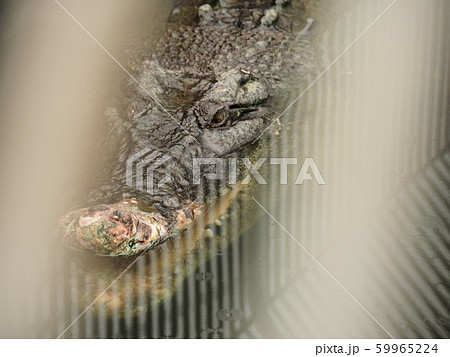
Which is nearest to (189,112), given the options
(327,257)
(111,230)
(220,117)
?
(220,117)

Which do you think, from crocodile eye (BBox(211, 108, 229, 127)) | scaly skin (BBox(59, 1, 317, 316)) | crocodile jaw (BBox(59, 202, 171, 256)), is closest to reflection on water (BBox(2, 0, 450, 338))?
scaly skin (BBox(59, 1, 317, 316))

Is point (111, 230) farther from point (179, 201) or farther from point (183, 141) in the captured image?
point (183, 141)

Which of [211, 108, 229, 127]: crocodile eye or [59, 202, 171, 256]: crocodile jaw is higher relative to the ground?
[211, 108, 229, 127]: crocodile eye

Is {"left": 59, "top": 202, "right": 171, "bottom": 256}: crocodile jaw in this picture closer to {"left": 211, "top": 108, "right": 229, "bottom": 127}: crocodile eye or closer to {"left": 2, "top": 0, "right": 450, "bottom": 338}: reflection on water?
{"left": 2, "top": 0, "right": 450, "bottom": 338}: reflection on water

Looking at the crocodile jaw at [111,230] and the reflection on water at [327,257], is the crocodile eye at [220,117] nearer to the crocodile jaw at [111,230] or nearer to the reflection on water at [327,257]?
the reflection on water at [327,257]

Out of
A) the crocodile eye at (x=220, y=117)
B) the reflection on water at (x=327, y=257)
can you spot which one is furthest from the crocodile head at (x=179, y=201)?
the reflection on water at (x=327, y=257)
